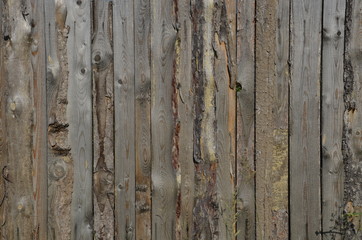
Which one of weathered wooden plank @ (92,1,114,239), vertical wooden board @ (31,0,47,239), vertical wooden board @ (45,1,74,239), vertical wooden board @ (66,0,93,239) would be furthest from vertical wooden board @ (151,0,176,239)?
vertical wooden board @ (31,0,47,239)

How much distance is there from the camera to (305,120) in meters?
3.00

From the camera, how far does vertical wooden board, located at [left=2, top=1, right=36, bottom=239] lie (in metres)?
2.92

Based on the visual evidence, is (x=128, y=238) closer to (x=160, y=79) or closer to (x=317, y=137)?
(x=160, y=79)

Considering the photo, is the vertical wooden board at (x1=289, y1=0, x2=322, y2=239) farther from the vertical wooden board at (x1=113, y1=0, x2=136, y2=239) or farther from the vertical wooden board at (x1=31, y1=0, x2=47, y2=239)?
the vertical wooden board at (x1=31, y1=0, x2=47, y2=239)

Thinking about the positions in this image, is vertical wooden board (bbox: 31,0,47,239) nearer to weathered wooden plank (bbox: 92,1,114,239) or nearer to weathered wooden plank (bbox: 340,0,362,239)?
weathered wooden plank (bbox: 92,1,114,239)

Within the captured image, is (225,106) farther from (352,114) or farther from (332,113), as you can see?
(352,114)

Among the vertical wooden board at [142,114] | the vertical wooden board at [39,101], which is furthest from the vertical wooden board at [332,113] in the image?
the vertical wooden board at [39,101]

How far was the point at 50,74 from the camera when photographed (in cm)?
292

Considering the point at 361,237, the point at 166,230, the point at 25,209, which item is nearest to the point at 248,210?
the point at 166,230

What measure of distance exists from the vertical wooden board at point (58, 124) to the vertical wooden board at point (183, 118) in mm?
641

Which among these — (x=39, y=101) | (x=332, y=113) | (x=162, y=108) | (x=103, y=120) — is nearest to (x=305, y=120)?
(x=332, y=113)

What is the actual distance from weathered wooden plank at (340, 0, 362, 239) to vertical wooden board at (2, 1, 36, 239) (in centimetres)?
186

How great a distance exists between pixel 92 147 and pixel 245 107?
940 millimetres

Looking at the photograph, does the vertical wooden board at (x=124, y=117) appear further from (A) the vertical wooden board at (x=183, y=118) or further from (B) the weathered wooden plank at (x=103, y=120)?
(A) the vertical wooden board at (x=183, y=118)
